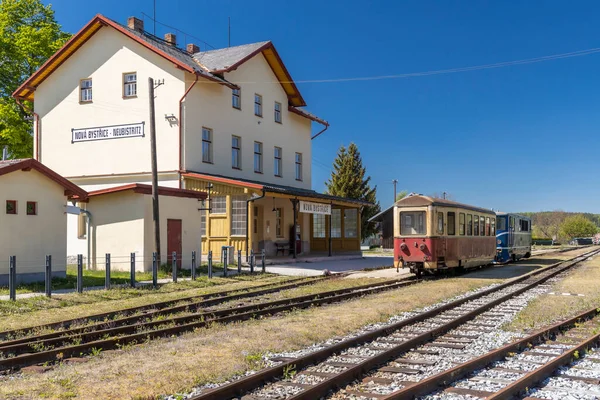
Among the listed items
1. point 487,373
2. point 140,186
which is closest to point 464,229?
point 140,186

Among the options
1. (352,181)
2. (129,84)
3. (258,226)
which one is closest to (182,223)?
(258,226)

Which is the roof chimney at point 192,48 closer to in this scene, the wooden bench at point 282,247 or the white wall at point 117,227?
the wooden bench at point 282,247

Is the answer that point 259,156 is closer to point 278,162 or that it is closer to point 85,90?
point 278,162

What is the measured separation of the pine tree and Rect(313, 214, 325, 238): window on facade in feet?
60.8

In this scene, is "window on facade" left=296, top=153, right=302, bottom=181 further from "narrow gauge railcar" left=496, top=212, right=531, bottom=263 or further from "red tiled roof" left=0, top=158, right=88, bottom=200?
"red tiled roof" left=0, top=158, right=88, bottom=200

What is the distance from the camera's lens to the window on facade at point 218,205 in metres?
25.8

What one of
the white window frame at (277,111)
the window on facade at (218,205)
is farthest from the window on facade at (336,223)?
the window on facade at (218,205)

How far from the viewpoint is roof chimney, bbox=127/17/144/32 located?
Result: 2973 cm

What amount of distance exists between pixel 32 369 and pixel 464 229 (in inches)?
674

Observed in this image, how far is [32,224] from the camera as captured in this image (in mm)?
16656

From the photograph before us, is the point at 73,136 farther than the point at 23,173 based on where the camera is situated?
Yes

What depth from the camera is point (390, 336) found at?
9.01m

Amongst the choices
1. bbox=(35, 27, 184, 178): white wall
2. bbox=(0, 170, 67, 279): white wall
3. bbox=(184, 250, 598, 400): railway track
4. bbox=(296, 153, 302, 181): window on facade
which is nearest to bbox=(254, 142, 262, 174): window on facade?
bbox=(296, 153, 302, 181): window on facade

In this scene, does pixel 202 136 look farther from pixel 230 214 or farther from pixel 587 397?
pixel 587 397
